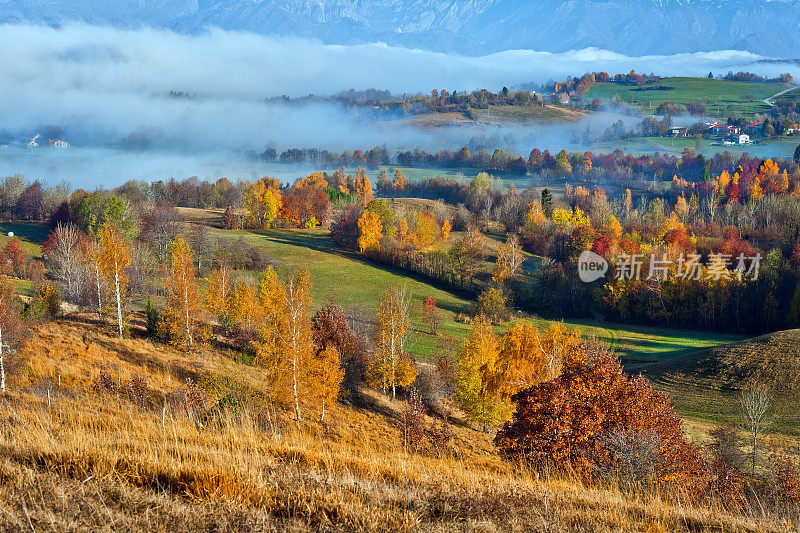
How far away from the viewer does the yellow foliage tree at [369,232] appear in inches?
3711

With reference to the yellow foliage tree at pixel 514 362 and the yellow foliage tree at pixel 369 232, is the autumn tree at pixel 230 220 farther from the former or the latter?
the yellow foliage tree at pixel 514 362

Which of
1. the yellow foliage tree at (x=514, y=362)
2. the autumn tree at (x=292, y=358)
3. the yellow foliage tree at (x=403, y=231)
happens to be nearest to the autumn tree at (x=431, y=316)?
the yellow foliage tree at (x=514, y=362)

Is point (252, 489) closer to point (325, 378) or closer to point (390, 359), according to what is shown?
point (325, 378)

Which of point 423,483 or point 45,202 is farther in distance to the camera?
point 45,202

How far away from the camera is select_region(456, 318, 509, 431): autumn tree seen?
36.8 meters

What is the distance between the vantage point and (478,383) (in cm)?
3784

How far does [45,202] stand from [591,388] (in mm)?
111751

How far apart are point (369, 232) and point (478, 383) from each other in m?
59.7

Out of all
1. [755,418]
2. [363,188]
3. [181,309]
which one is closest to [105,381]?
[181,309]

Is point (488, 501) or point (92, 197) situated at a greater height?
point (92, 197)

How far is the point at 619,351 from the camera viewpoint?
205 ft

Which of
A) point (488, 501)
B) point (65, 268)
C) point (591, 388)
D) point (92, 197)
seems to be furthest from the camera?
point (92, 197)

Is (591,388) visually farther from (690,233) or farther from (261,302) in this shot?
(690,233)

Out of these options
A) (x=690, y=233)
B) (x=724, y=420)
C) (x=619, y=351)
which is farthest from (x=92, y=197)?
(x=690, y=233)
